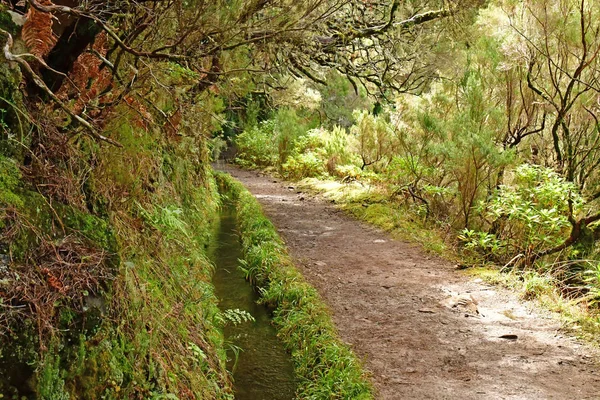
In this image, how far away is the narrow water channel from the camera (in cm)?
429

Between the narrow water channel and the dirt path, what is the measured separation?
73 cm

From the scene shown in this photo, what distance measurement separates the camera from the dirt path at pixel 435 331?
4.05 metres

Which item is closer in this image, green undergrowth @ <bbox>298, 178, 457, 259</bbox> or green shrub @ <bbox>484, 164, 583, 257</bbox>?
green shrub @ <bbox>484, 164, 583, 257</bbox>

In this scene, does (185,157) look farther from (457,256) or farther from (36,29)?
(36,29)

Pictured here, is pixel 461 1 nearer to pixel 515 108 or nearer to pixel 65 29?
pixel 515 108

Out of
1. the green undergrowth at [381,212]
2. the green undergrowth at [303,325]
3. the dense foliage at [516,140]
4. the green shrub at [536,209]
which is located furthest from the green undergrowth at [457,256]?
the green undergrowth at [303,325]

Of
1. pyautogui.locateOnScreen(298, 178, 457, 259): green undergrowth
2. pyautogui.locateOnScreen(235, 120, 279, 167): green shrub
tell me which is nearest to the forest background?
pyautogui.locateOnScreen(298, 178, 457, 259): green undergrowth

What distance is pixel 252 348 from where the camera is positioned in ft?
16.5

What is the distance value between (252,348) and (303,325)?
57 cm

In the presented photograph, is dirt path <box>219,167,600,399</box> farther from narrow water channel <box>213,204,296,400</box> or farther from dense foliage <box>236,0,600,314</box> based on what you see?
dense foliage <box>236,0,600,314</box>

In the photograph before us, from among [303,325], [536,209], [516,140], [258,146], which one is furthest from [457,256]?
[258,146]

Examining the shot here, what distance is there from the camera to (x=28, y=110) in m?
2.66

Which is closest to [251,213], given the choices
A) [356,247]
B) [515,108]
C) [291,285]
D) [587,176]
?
[356,247]

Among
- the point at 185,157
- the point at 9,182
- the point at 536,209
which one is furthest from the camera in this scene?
the point at 185,157
